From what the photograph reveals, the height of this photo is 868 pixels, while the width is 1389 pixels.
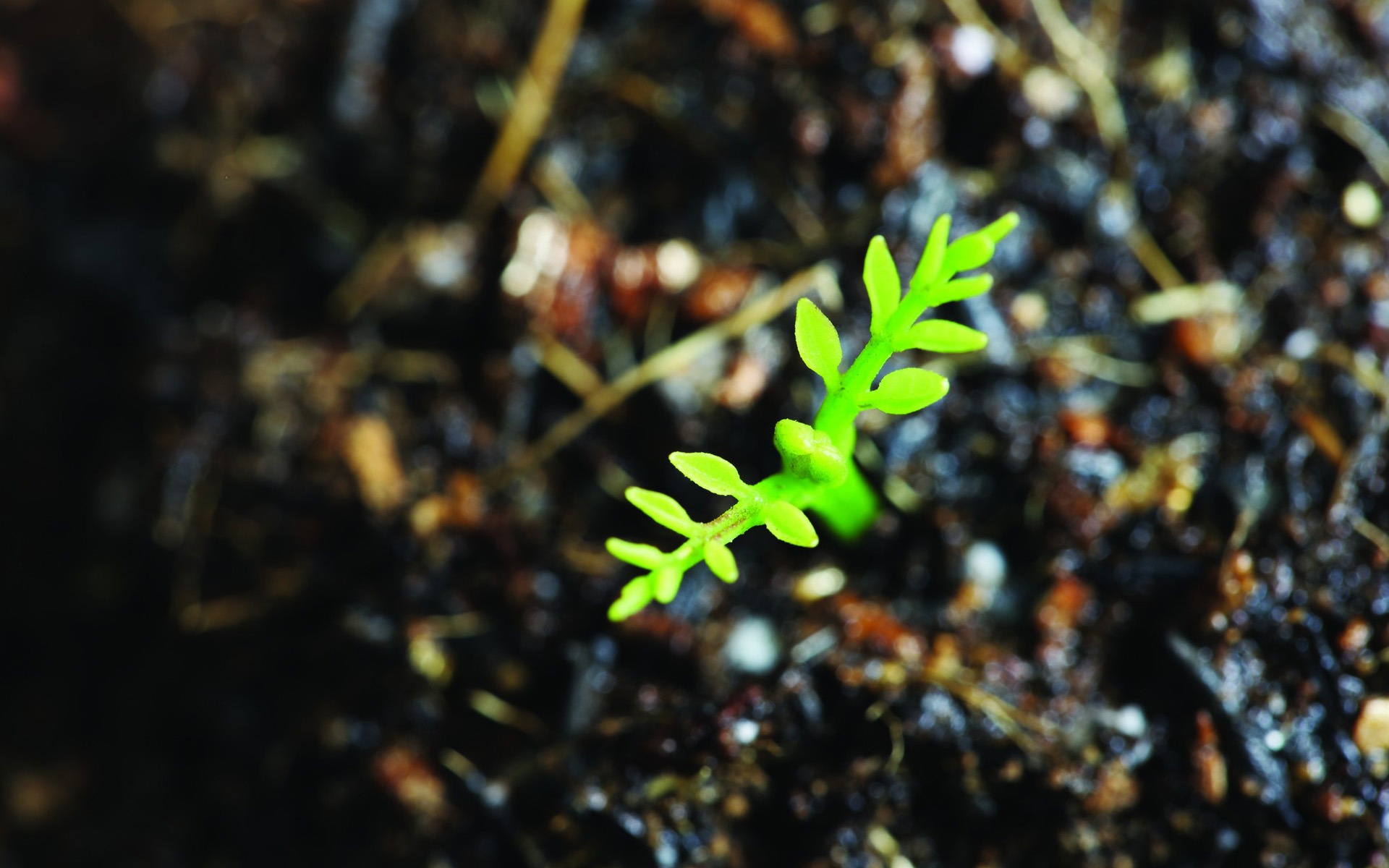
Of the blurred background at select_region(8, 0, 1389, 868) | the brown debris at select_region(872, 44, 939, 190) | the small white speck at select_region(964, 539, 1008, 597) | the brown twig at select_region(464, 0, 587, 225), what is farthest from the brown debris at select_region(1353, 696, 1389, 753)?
the brown twig at select_region(464, 0, 587, 225)

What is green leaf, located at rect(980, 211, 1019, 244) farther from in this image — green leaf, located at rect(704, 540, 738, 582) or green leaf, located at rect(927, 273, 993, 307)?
green leaf, located at rect(704, 540, 738, 582)

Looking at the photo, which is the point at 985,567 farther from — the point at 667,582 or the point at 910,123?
the point at 910,123

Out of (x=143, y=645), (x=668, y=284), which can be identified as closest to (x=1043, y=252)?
(x=668, y=284)

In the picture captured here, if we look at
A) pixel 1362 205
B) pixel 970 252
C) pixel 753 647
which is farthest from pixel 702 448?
pixel 1362 205

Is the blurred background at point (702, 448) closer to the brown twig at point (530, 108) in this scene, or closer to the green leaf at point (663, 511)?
the brown twig at point (530, 108)

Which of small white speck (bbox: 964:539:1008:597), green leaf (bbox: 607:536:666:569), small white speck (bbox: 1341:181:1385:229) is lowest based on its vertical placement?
small white speck (bbox: 964:539:1008:597)

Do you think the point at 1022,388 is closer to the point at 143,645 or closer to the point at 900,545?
the point at 900,545
